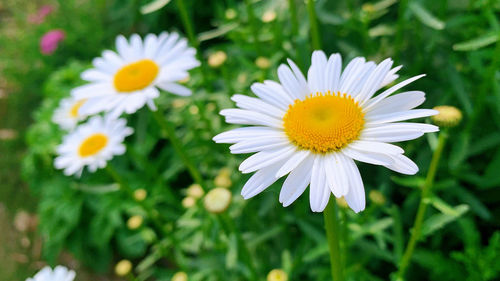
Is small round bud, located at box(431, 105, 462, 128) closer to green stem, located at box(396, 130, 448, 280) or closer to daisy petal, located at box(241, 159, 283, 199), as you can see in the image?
green stem, located at box(396, 130, 448, 280)

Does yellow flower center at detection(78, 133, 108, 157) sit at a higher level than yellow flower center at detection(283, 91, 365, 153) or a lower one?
lower

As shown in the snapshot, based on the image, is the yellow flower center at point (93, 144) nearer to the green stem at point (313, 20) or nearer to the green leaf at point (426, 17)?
the green stem at point (313, 20)

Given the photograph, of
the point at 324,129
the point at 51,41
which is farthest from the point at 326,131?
the point at 51,41

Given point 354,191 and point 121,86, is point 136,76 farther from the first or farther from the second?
point 354,191

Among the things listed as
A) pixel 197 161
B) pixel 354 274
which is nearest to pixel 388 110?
pixel 354 274

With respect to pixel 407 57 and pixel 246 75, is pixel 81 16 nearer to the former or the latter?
pixel 246 75

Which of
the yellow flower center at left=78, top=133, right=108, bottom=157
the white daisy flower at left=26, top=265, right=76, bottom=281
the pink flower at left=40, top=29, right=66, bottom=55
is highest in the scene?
the pink flower at left=40, top=29, right=66, bottom=55

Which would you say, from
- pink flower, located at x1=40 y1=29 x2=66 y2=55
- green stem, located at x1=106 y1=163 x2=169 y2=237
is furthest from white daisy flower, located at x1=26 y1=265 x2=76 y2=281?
pink flower, located at x1=40 y1=29 x2=66 y2=55

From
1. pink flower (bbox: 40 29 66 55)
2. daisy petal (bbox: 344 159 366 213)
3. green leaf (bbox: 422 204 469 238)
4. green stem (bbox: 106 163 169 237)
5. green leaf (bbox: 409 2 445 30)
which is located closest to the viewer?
daisy petal (bbox: 344 159 366 213)
